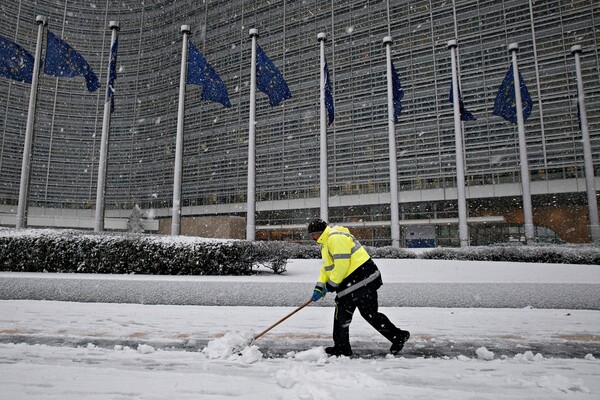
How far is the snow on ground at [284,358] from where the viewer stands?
9.21 feet

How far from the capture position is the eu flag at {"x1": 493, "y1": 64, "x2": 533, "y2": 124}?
1831 centimetres

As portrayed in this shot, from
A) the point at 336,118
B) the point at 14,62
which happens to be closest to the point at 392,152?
the point at 14,62

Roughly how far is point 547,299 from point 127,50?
56.0 metres

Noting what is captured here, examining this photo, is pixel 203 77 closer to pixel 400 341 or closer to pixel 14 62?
pixel 14 62

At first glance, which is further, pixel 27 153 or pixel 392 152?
pixel 392 152

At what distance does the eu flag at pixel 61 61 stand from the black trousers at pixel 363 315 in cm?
1477

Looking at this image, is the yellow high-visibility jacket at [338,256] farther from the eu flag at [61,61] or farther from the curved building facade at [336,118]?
the curved building facade at [336,118]

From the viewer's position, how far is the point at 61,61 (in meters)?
14.3

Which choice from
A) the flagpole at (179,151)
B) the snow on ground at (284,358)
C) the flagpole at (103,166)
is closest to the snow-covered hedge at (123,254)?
the snow on ground at (284,358)

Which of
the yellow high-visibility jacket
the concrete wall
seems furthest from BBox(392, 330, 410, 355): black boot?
the concrete wall

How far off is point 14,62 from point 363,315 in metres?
18.4

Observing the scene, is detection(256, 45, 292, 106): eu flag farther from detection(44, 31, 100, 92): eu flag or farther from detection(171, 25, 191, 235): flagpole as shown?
detection(44, 31, 100, 92): eu flag

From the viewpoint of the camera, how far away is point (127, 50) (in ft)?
160

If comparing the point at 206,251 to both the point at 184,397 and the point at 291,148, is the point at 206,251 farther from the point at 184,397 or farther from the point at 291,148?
the point at 291,148
